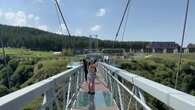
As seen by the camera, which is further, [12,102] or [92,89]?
[92,89]

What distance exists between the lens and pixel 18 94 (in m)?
2.93

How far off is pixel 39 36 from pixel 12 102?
100004mm

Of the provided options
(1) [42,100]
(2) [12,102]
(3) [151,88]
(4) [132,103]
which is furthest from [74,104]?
(2) [12,102]

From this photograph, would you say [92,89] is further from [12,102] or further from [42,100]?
[12,102]

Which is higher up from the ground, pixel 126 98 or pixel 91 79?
pixel 126 98

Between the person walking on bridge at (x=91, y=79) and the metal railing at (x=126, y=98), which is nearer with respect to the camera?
the metal railing at (x=126, y=98)

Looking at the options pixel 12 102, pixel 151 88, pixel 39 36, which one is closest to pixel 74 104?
pixel 151 88

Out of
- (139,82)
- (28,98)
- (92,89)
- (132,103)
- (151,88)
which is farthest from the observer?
(92,89)

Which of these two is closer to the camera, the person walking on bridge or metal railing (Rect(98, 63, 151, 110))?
metal railing (Rect(98, 63, 151, 110))

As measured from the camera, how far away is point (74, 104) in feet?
29.8

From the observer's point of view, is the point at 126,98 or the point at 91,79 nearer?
the point at 126,98

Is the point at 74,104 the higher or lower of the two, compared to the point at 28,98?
lower

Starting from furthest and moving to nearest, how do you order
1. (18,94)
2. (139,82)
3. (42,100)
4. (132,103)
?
1. (132,103)
2. (42,100)
3. (139,82)
4. (18,94)

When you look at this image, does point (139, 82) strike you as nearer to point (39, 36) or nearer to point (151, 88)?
point (151, 88)
